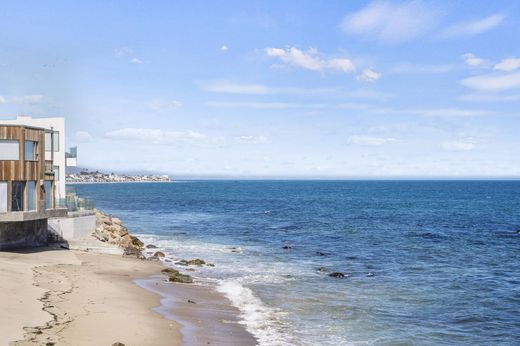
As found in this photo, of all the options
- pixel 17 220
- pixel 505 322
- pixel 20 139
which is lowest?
pixel 505 322

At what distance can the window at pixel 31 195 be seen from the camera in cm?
3856

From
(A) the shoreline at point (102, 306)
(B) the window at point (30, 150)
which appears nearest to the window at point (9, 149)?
(B) the window at point (30, 150)

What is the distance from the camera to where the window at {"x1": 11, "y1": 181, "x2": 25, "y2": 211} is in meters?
37.6

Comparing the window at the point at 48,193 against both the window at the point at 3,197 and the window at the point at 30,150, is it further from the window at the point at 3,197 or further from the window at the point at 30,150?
the window at the point at 3,197

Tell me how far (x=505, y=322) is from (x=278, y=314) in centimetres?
1260

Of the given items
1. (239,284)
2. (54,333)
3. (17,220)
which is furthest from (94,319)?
(17,220)

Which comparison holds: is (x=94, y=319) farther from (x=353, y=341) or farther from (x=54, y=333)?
(x=353, y=341)

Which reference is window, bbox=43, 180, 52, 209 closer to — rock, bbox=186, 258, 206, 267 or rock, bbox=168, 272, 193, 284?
rock, bbox=186, 258, 206, 267

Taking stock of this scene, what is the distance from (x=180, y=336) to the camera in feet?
74.1

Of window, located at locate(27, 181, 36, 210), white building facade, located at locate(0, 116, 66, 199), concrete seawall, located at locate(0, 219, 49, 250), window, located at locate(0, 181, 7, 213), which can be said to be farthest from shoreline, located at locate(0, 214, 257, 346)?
white building facade, located at locate(0, 116, 66, 199)

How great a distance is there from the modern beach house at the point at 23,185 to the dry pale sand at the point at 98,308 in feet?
9.35

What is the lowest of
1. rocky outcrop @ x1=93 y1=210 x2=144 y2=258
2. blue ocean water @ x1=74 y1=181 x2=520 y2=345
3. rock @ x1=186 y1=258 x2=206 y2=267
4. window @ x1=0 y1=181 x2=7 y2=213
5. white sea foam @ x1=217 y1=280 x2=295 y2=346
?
blue ocean water @ x1=74 y1=181 x2=520 y2=345

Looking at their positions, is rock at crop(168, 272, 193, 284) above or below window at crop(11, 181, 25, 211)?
below

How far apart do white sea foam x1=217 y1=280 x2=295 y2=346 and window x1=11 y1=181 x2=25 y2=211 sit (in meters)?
15.9
